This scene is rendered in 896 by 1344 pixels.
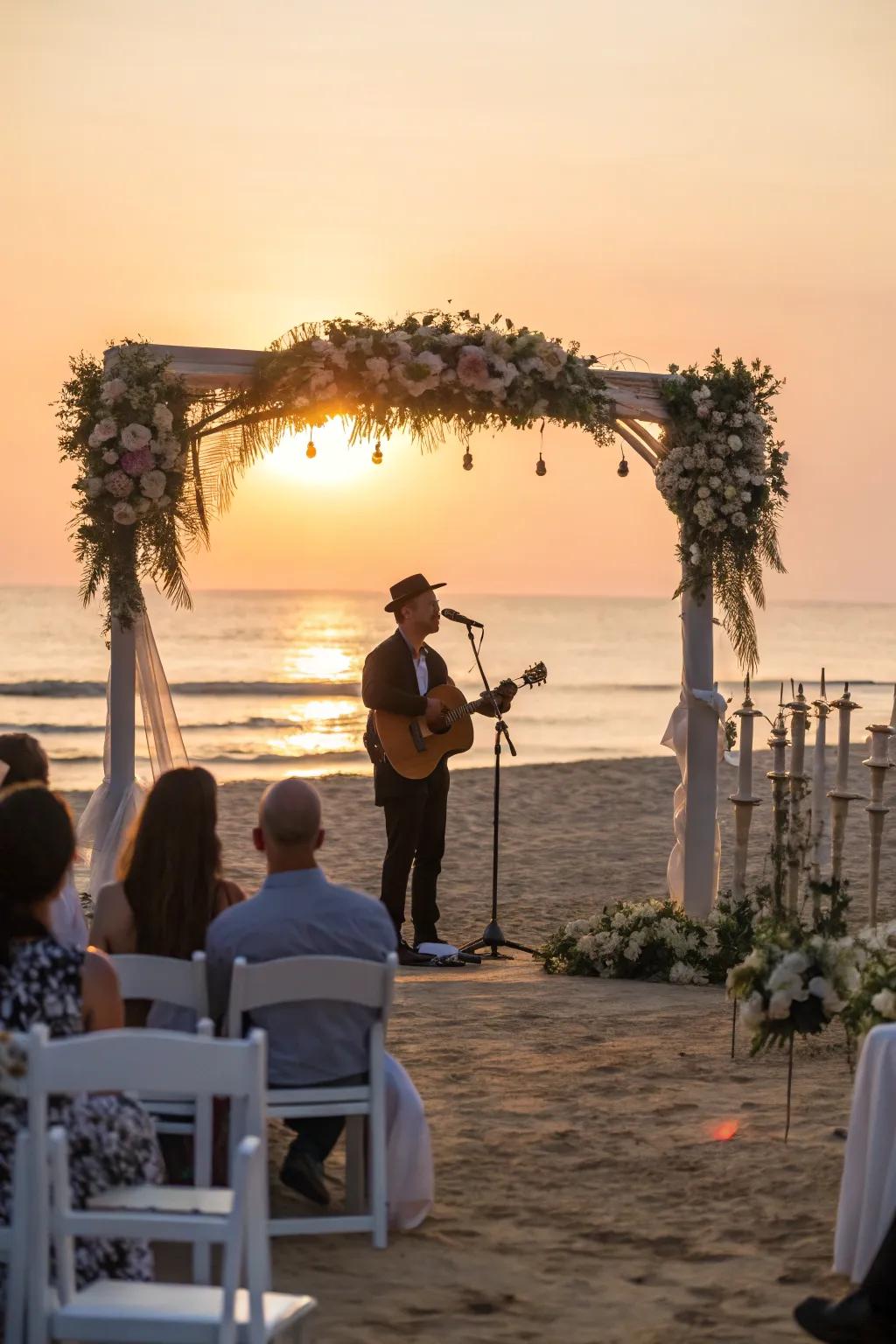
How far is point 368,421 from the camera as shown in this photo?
28.6 ft

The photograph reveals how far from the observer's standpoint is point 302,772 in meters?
23.7

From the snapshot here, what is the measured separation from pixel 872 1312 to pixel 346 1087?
4.88 ft

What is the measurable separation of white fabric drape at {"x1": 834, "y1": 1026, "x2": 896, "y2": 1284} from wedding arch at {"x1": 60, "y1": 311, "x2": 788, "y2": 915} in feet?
15.9

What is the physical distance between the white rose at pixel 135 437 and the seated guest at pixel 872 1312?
5.46 metres

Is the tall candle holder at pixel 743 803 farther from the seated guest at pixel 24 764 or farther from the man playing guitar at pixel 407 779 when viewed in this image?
the seated guest at pixel 24 764

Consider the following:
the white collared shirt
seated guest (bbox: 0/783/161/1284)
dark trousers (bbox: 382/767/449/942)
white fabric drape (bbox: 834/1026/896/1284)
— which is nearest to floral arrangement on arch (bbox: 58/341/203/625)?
the white collared shirt

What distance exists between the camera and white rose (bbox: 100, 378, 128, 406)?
8141 millimetres

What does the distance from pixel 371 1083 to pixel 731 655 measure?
216 inches

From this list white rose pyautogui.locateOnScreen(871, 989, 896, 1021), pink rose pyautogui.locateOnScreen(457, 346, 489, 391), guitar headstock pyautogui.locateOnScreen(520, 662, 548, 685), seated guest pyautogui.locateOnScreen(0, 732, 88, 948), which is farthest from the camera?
guitar headstock pyautogui.locateOnScreen(520, 662, 548, 685)

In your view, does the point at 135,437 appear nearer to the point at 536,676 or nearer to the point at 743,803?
the point at 536,676

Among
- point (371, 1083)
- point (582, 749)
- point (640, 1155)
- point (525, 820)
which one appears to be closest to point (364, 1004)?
point (371, 1083)

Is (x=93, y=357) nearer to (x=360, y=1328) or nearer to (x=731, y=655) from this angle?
(x=731, y=655)

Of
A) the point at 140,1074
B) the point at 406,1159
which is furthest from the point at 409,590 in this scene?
the point at 140,1074

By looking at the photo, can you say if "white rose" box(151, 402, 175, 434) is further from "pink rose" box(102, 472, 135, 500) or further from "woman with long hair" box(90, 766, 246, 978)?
"woman with long hair" box(90, 766, 246, 978)
